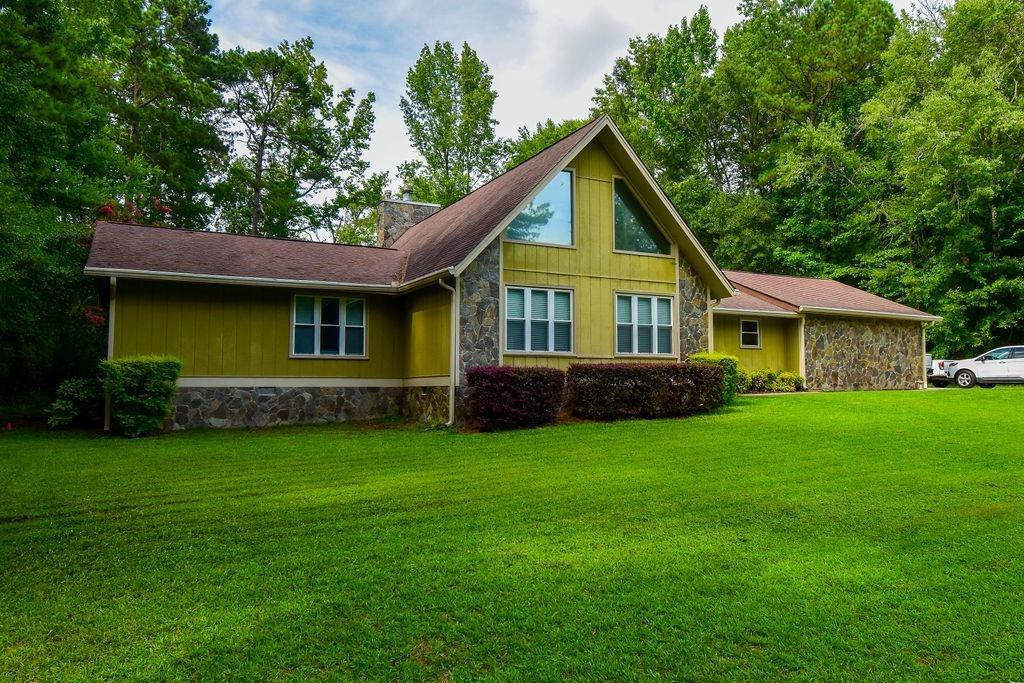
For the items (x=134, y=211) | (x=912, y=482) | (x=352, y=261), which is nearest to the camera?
(x=912, y=482)

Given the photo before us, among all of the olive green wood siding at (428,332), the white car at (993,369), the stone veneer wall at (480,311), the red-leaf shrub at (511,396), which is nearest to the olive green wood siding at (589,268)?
the stone veneer wall at (480,311)

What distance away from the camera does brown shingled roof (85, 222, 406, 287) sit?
1395 centimetres

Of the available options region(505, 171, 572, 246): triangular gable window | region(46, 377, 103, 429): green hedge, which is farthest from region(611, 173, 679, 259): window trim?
region(46, 377, 103, 429): green hedge

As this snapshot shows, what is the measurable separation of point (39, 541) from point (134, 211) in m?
19.1

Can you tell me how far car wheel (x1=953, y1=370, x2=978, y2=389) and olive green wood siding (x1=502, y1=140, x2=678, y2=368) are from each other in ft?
43.0

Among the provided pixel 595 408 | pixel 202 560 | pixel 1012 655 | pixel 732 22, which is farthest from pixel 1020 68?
pixel 202 560

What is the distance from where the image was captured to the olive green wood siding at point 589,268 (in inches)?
577

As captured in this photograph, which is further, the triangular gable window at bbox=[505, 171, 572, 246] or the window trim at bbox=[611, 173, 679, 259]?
the window trim at bbox=[611, 173, 679, 259]

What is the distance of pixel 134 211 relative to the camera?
2156 cm

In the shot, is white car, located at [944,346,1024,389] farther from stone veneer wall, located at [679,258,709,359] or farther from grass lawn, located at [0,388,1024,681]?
grass lawn, located at [0,388,1024,681]

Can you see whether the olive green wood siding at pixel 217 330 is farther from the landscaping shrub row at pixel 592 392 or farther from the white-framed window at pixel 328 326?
the landscaping shrub row at pixel 592 392

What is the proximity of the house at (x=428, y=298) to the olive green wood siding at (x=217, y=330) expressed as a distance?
27 mm

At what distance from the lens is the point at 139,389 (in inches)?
492

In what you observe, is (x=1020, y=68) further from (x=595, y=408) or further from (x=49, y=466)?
(x=49, y=466)
